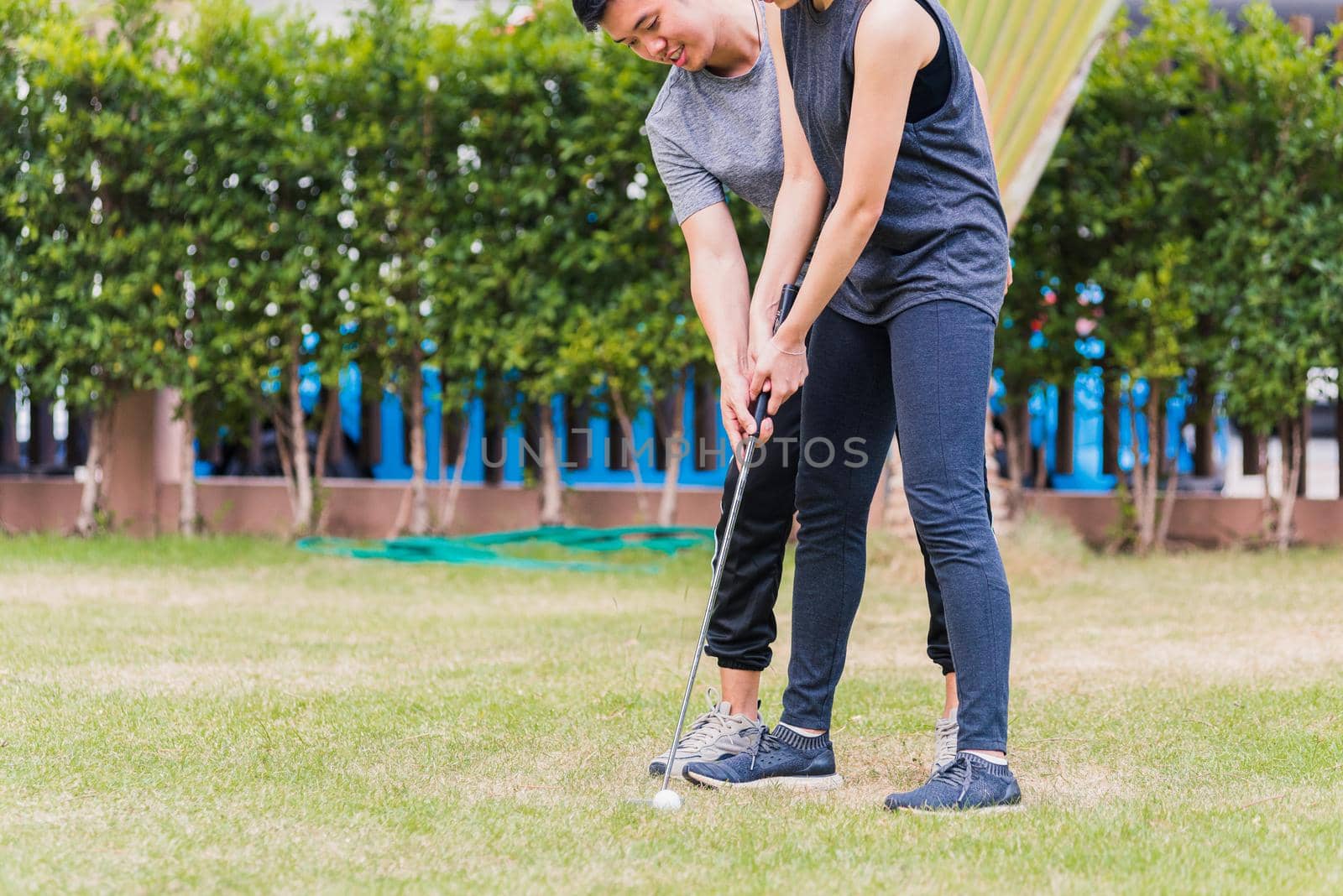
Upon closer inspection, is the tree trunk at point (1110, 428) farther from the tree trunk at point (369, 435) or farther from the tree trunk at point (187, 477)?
the tree trunk at point (187, 477)

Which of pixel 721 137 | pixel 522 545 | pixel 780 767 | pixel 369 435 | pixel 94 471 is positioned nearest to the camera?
pixel 780 767

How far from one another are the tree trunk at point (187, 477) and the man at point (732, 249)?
423cm

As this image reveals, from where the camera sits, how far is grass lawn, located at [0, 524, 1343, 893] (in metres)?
1.80

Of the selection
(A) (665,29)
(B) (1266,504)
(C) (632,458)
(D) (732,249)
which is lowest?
(B) (1266,504)

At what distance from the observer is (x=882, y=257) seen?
2.24m


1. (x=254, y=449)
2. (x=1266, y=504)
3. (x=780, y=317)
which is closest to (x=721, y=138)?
(x=780, y=317)

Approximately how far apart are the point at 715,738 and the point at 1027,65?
3.36m

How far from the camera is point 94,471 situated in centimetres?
630

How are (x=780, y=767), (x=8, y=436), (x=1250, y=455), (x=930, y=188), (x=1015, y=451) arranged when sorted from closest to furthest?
(x=930, y=188)
(x=780, y=767)
(x=1015, y=451)
(x=1250, y=455)
(x=8, y=436)

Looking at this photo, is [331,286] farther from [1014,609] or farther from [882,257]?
[882,257]

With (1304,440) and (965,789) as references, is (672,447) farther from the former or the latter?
(965,789)

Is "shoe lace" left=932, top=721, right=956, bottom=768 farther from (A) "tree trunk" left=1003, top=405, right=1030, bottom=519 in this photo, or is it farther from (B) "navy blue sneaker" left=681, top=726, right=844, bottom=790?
(A) "tree trunk" left=1003, top=405, right=1030, bottom=519

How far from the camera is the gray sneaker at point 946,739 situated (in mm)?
2319

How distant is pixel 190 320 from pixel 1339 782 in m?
5.11
